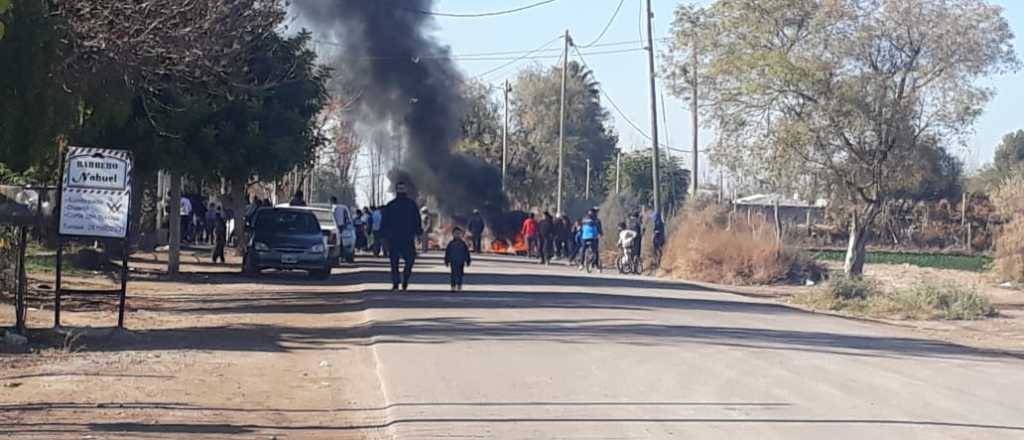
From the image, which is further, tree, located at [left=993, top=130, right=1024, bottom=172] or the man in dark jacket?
tree, located at [left=993, top=130, right=1024, bottom=172]

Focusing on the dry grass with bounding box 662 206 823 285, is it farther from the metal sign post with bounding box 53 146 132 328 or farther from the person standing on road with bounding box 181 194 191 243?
the metal sign post with bounding box 53 146 132 328

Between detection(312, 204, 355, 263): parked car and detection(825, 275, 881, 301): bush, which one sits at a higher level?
detection(312, 204, 355, 263): parked car

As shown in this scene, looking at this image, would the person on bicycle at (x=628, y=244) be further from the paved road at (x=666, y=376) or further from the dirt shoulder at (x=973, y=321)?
the paved road at (x=666, y=376)

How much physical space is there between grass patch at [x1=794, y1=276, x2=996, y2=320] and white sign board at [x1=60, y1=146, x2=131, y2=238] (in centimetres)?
1458

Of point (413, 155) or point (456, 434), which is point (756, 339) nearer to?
point (456, 434)

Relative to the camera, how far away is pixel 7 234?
1900 centimetres

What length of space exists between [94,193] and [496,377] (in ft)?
17.8

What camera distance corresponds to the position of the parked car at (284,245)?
27781 mm

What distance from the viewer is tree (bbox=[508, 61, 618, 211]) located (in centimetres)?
7100

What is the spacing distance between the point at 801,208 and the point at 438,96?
2777 centimetres

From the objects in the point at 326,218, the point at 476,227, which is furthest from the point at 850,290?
the point at 476,227

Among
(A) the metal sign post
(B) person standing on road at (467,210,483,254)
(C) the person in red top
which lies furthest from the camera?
(B) person standing on road at (467,210,483,254)

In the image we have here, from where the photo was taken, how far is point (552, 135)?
3263 inches

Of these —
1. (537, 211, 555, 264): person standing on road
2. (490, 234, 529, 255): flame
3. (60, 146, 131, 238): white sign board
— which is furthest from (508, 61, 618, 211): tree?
(60, 146, 131, 238): white sign board
